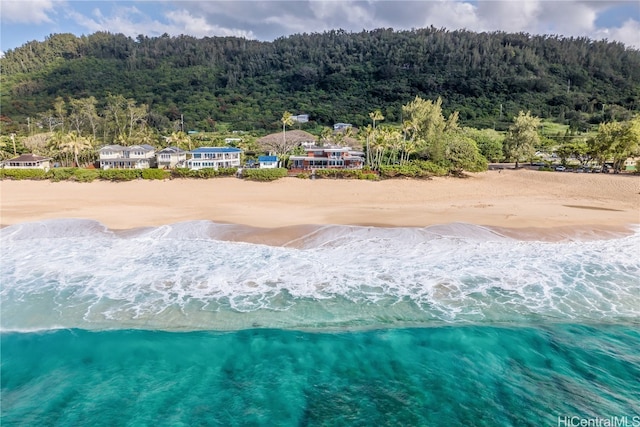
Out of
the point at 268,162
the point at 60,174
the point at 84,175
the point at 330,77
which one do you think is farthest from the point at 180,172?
the point at 330,77

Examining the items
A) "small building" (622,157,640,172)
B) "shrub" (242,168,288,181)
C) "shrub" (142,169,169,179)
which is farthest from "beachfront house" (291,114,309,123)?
"small building" (622,157,640,172)

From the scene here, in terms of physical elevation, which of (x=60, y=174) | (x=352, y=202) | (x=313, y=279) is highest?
(x=60, y=174)

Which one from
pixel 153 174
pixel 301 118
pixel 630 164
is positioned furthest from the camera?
pixel 301 118

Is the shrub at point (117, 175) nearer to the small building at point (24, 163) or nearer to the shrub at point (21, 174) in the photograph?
the shrub at point (21, 174)

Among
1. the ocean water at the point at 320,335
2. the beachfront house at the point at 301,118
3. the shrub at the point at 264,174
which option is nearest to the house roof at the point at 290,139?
the shrub at the point at 264,174

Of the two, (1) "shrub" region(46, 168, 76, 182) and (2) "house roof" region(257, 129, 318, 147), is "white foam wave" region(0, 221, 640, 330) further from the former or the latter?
(2) "house roof" region(257, 129, 318, 147)

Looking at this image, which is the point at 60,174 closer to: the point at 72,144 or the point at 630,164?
the point at 72,144
